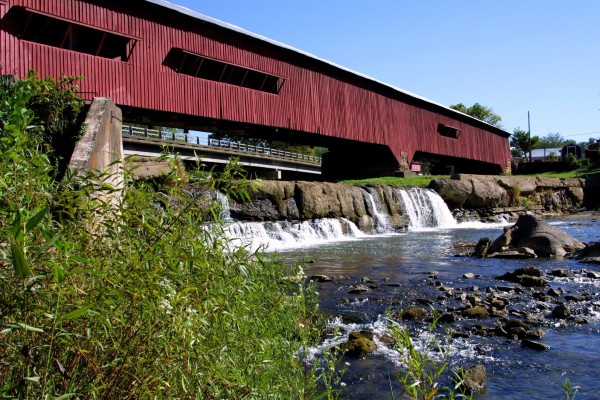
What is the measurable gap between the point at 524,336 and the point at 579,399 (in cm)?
162

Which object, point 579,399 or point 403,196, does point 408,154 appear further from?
point 579,399

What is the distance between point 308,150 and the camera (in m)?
57.5

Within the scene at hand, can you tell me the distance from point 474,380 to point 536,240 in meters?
9.15

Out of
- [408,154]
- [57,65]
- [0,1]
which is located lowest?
[408,154]

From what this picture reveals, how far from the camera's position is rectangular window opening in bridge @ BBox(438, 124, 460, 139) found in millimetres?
29922

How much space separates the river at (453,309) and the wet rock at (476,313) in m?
0.16

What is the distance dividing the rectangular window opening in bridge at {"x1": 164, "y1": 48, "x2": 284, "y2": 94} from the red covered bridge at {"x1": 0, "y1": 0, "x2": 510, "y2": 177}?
4 cm

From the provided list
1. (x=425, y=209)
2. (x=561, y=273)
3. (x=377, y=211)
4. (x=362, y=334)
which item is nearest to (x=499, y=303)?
(x=362, y=334)

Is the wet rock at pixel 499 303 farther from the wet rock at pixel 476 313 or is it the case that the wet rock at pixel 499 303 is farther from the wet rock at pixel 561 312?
the wet rock at pixel 561 312

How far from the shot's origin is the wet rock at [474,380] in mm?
4086

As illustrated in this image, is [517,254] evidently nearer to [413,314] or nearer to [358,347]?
[413,314]

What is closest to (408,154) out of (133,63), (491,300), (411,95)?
(411,95)

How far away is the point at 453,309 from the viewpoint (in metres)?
6.59

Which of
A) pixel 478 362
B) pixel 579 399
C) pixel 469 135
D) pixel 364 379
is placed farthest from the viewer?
pixel 469 135
